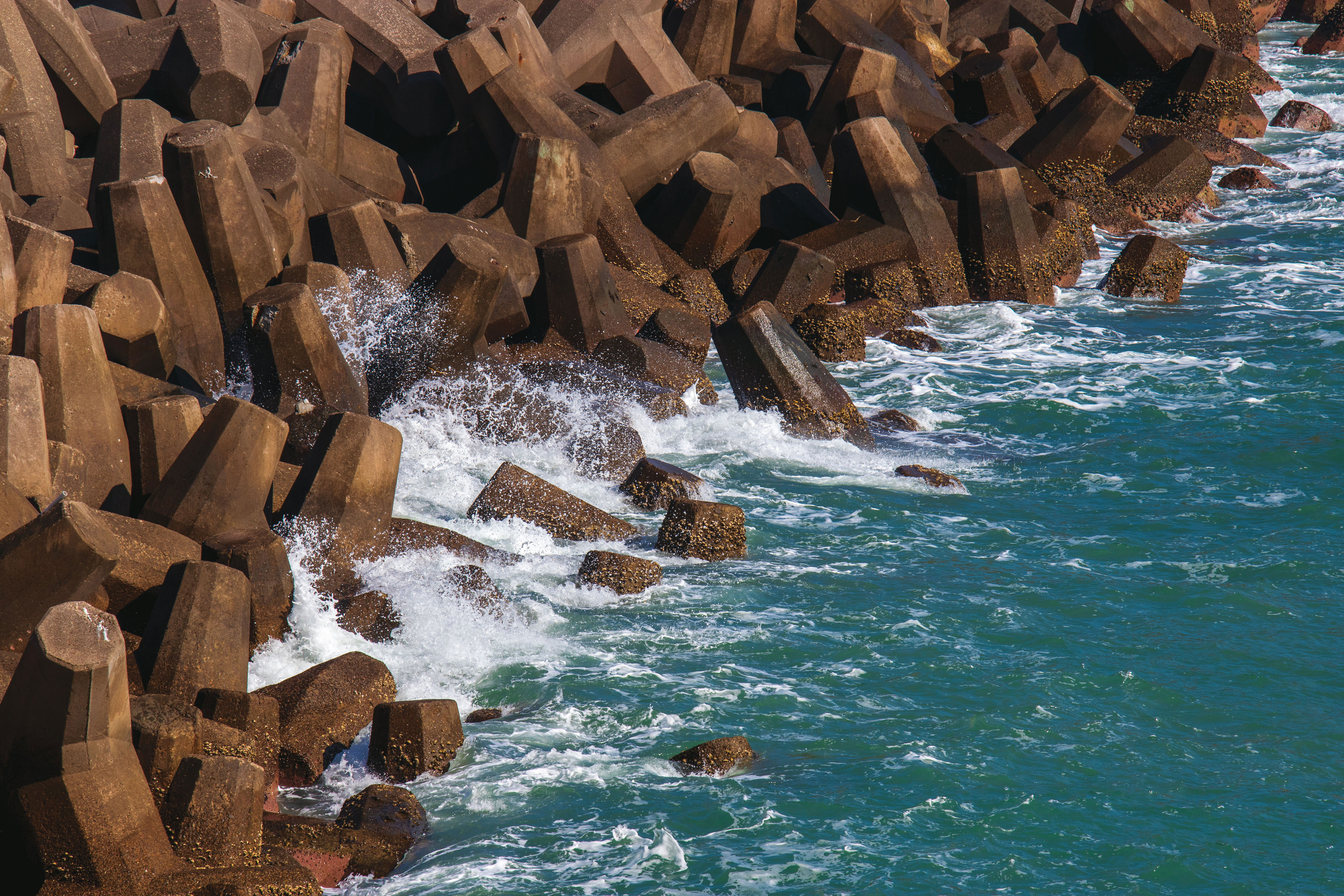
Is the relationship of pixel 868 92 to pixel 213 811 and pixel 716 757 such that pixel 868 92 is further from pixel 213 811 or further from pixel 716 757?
pixel 213 811

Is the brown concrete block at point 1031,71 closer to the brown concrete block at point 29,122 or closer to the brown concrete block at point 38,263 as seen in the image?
the brown concrete block at point 29,122

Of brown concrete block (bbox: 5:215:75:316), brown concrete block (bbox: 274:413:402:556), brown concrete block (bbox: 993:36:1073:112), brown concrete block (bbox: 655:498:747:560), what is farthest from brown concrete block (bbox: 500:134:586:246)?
brown concrete block (bbox: 993:36:1073:112)

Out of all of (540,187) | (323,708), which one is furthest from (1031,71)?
(323,708)

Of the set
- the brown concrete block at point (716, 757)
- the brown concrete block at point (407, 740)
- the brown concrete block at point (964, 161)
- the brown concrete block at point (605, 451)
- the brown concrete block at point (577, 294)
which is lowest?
the brown concrete block at point (716, 757)

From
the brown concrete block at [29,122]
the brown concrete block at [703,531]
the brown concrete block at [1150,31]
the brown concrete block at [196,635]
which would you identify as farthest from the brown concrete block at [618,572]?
the brown concrete block at [1150,31]

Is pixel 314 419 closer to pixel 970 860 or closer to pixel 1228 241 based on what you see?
pixel 970 860

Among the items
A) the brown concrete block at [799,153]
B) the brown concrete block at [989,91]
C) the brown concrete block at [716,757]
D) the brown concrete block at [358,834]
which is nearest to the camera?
the brown concrete block at [358,834]
